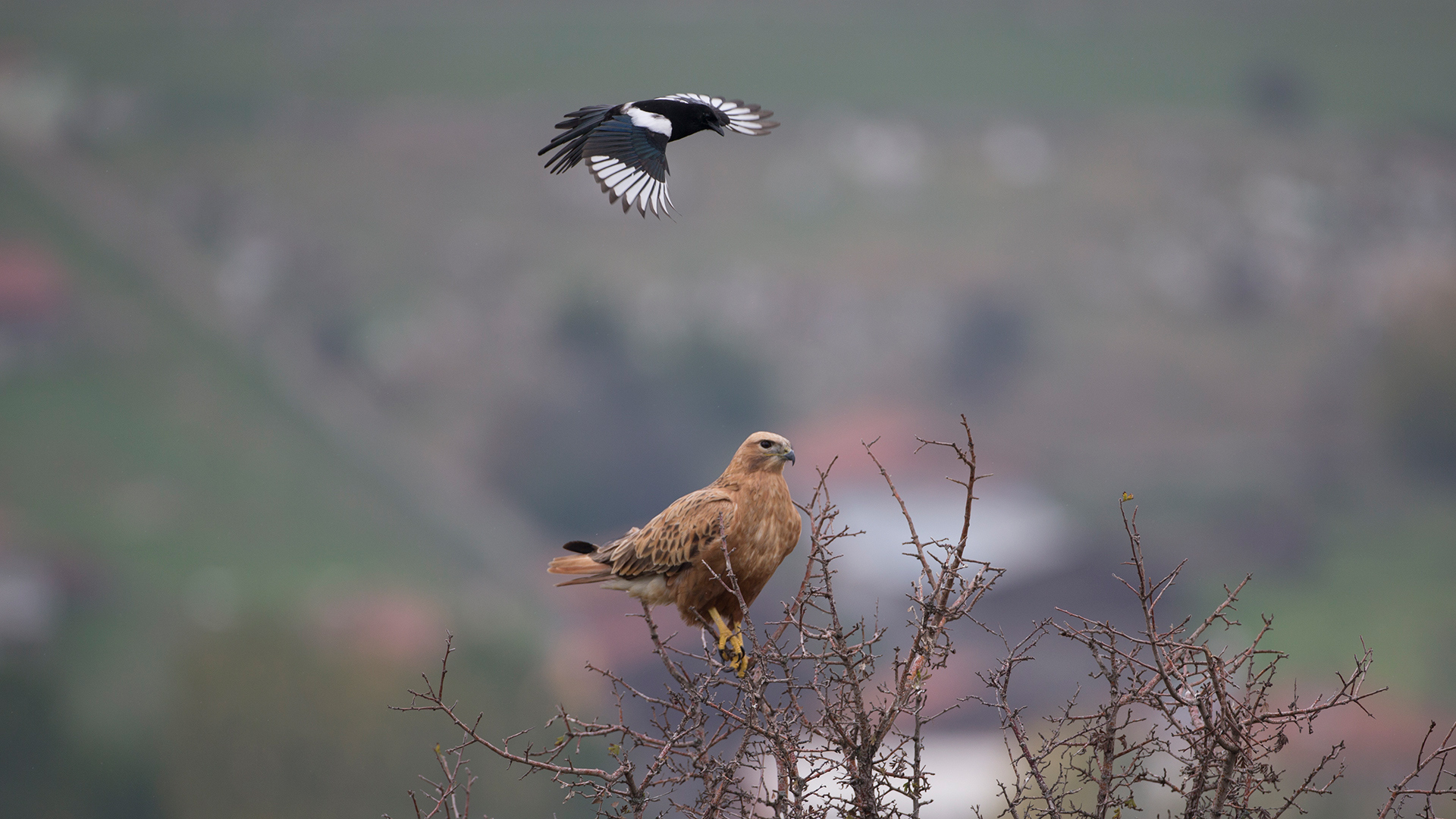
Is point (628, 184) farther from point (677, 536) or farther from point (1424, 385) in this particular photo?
point (1424, 385)

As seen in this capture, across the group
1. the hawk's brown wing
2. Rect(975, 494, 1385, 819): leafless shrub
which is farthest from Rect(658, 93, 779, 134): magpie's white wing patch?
Rect(975, 494, 1385, 819): leafless shrub

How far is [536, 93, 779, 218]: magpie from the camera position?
745 centimetres

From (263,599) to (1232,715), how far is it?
245 ft

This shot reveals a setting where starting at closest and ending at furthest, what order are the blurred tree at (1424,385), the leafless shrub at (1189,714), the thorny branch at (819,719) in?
the leafless shrub at (1189,714), the thorny branch at (819,719), the blurred tree at (1424,385)

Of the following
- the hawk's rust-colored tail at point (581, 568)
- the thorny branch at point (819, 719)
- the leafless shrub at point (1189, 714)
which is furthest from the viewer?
the hawk's rust-colored tail at point (581, 568)

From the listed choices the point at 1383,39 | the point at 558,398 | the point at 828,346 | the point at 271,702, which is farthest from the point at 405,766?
the point at 1383,39

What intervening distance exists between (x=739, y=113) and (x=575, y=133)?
4.55 feet

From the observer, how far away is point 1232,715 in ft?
15.7

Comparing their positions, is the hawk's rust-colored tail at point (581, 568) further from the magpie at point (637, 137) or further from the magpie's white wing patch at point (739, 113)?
the magpie's white wing patch at point (739, 113)

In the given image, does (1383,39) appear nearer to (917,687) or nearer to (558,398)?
(558,398)

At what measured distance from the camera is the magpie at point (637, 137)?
24.4 ft

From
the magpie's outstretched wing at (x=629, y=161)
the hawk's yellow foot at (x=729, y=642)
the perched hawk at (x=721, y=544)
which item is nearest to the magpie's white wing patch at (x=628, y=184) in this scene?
the magpie's outstretched wing at (x=629, y=161)

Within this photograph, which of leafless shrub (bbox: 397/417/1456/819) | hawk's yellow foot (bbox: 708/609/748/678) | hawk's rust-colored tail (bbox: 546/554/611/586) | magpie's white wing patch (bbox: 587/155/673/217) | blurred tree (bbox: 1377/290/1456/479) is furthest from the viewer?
blurred tree (bbox: 1377/290/1456/479)

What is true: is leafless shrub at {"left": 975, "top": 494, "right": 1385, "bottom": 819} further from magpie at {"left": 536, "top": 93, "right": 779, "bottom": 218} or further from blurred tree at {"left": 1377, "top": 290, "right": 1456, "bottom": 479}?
blurred tree at {"left": 1377, "top": 290, "right": 1456, "bottom": 479}
